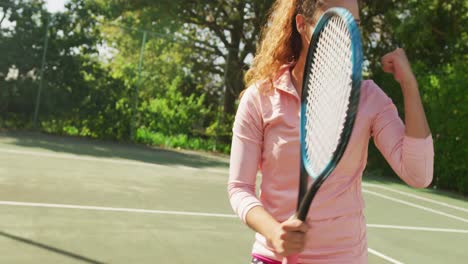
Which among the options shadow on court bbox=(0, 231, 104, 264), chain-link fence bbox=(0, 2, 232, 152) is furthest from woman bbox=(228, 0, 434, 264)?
chain-link fence bbox=(0, 2, 232, 152)

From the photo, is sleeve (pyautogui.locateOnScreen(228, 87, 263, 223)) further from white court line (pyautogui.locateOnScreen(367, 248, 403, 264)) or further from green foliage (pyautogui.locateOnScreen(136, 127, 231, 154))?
green foliage (pyautogui.locateOnScreen(136, 127, 231, 154))

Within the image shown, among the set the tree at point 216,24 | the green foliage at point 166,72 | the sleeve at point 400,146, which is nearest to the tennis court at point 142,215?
the green foliage at point 166,72

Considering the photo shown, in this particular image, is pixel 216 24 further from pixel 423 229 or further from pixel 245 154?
pixel 245 154

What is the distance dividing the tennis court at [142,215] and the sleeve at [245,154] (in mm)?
2513

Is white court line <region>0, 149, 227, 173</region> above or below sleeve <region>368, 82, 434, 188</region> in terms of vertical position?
below

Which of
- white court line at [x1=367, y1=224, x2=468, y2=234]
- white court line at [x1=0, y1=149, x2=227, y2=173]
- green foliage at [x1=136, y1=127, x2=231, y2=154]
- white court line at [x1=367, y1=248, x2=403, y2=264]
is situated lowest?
white court line at [x1=367, y1=248, x2=403, y2=264]

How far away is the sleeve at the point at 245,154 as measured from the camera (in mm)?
1659

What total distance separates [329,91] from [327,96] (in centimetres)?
1

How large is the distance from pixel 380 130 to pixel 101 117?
11.3 meters

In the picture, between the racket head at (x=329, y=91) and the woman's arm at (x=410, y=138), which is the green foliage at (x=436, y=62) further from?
the racket head at (x=329, y=91)

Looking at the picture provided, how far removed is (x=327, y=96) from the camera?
4.94 feet

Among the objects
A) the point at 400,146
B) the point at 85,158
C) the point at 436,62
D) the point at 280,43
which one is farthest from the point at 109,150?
the point at 400,146

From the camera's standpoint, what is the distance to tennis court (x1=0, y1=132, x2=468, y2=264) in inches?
168

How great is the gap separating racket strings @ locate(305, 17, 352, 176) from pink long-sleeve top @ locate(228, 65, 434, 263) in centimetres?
14
